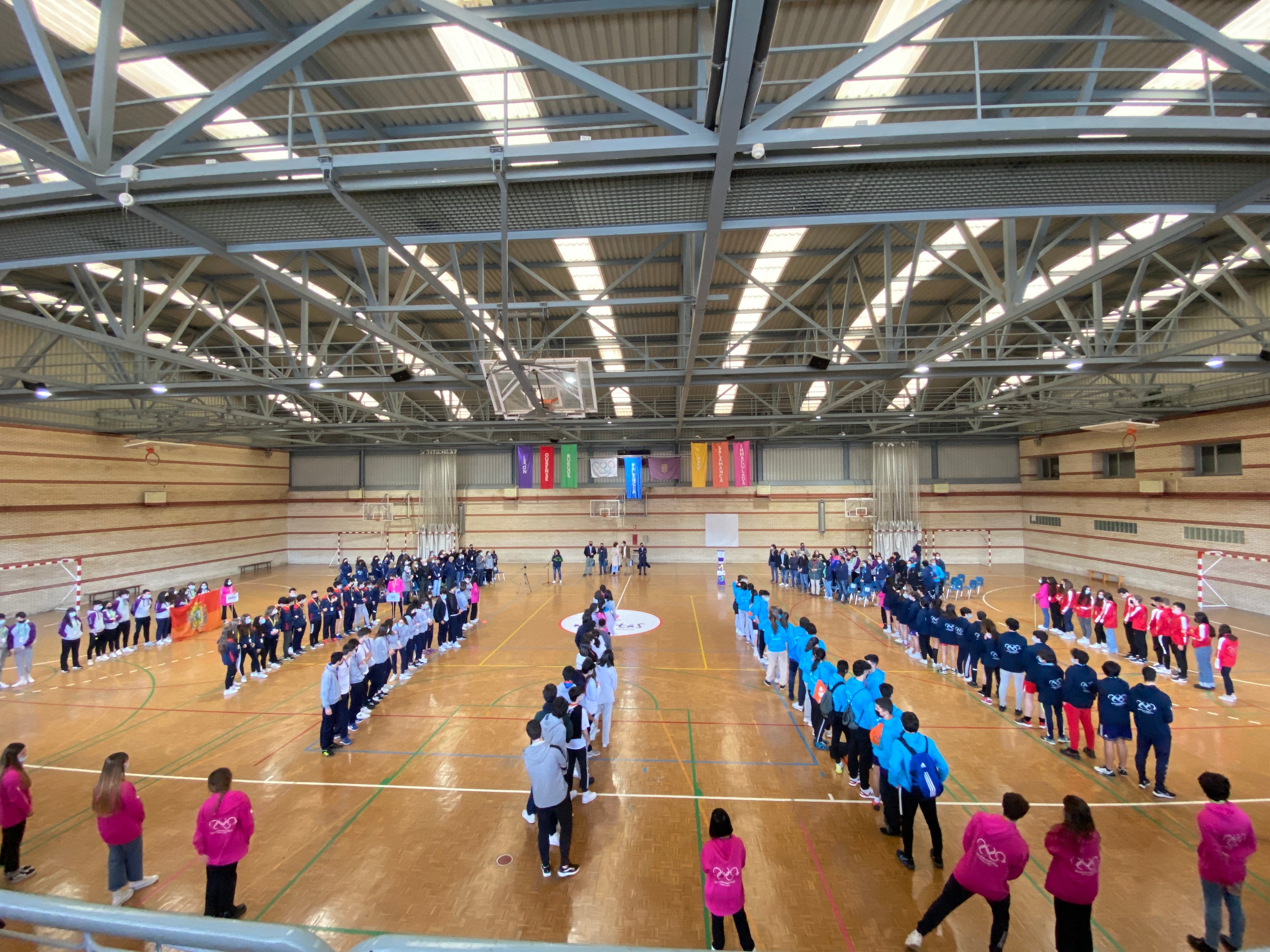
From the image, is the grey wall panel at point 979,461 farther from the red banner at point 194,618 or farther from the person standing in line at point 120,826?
the red banner at point 194,618

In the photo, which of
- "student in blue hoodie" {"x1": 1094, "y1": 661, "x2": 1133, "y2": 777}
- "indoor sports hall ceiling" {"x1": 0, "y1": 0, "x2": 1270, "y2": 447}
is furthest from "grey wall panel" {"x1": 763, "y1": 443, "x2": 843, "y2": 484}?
"student in blue hoodie" {"x1": 1094, "y1": 661, "x2": 1133, "y2": 777}

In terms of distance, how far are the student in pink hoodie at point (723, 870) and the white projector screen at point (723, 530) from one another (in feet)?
85.9

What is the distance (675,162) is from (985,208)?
3809 mm

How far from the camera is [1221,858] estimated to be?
5.11m

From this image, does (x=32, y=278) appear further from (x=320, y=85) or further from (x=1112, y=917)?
(x=1112, y=917)

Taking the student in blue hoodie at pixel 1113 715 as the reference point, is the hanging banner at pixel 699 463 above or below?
above

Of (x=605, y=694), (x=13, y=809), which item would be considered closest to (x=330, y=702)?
(x=13, y=809)

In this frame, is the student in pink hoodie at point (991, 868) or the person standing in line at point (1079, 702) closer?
the student in pink hoodie at point (991, 868)

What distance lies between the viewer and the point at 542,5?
5.92 m

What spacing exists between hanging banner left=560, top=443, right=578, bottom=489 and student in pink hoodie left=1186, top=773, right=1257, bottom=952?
2204 cm

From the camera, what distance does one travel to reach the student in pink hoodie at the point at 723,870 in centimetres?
476

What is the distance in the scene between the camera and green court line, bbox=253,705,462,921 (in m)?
6.01

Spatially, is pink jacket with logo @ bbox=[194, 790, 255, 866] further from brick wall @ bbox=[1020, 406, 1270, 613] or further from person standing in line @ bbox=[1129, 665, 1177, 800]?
brick wall @ bbox=[1020, 406, 1270, 613]

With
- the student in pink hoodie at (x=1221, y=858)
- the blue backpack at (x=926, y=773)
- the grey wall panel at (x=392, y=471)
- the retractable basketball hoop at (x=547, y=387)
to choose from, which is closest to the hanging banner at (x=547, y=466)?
the grey wall panel at (x=392, y=471)
